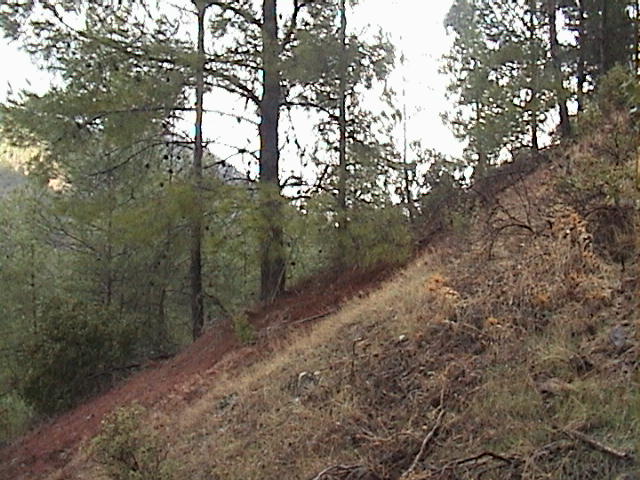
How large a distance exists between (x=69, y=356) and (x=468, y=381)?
906cm

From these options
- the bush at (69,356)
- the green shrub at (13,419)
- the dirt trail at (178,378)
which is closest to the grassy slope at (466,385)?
the dirt trail at (178,378)

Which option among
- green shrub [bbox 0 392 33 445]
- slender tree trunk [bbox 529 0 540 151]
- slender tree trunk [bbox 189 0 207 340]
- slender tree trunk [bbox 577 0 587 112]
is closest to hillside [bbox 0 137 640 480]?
slender tree trunk [bbox 189 0 207 340]

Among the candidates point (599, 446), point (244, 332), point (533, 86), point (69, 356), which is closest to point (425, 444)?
point (599, 446)

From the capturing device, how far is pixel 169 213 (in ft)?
Result: 33.6

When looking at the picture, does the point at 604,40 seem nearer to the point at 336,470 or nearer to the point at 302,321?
the point at 302,321

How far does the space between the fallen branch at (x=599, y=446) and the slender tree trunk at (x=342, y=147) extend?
6401 millimetres

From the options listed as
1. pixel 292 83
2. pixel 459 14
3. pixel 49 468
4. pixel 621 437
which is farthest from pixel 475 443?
pixel 459 14

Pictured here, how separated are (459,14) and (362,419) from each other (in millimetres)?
20666

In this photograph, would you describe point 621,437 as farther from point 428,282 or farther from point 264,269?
point 264,269

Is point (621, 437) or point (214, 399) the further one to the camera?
point (214, 399)

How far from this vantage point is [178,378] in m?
9.14

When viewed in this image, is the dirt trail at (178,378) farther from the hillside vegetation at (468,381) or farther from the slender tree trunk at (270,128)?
the hillside vegetation at (468,381)

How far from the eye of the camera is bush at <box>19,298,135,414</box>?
11.6 m

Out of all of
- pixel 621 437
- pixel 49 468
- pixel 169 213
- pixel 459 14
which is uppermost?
pixel 459 14
